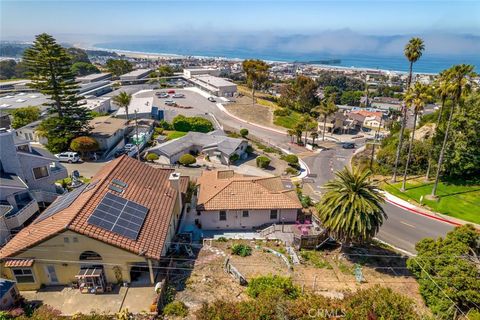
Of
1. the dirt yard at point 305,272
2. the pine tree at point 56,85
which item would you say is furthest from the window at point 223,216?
the pine tree at point 56,85

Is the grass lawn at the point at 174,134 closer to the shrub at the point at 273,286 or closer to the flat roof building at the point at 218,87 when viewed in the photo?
the shrub at the point at 273,286

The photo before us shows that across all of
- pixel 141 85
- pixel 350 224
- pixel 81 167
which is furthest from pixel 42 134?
pixel 141 85

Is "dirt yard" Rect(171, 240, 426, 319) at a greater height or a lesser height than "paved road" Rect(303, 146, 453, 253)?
greater

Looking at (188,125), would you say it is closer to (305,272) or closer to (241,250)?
(241,250)

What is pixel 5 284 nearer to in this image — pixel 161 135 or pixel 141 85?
pixel 161 135

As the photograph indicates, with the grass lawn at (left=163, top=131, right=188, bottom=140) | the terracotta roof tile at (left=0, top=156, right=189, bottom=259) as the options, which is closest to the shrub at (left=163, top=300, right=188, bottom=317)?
the terracotta roof tile at (left=0, top=156, right=189, bottom=259)

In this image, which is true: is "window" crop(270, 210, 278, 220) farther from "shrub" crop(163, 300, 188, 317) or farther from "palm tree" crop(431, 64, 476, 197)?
"palm tree" crop(431, 64, 476, 197)

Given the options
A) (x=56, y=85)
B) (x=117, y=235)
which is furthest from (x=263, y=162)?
(x=56, y=85)
